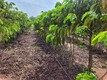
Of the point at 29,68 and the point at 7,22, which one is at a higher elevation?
the point at 7,22

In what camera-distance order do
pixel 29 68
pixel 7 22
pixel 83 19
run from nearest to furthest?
pixel 7 22, pixel 83 19, pixel 29 68

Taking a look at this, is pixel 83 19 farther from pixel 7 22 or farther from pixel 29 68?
pixel 29 68

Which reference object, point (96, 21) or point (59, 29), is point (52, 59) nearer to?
point (59, 29)

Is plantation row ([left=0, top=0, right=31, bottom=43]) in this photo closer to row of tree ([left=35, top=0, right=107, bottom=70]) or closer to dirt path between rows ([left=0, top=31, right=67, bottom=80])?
dirt path between rows ([left=0, top=31, right=67, bottom=80])

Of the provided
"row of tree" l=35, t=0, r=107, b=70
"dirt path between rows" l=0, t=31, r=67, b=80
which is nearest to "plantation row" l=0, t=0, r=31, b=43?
"dirt path between rows" l=0, t=31, r=67, b=80

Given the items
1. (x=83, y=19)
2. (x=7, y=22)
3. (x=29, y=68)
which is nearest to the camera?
(x=7, y=22)

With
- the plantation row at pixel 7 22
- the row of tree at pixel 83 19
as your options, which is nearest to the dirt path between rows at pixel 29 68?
the plantation row at pixel 7 22

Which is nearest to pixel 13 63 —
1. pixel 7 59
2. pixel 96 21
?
pixel 7 59

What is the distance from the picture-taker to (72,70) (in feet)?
35.5

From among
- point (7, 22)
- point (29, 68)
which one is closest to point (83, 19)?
point (7, 22)

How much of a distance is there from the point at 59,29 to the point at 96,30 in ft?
7.98

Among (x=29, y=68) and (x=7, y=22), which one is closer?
(x=7, y=22)

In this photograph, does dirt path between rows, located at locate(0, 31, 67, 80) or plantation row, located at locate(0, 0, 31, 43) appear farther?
dirt path between rows, located at locate(0, 31, 67, 80)

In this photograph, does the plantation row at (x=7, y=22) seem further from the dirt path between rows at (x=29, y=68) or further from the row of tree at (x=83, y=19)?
the row of tree at (x=83, y=19)
